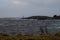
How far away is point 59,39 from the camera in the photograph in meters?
21.0

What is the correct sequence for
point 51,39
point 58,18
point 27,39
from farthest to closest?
1. point 58,18
2. point 27,39
3. point 51,39

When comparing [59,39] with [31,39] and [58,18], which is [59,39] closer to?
[31,39]

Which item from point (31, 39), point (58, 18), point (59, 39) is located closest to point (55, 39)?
point (59, 39)

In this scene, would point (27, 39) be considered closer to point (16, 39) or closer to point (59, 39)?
point (16, 39)

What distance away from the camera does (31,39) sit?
21.6m

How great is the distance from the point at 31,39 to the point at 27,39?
1.42 ft

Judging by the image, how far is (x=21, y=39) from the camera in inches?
834

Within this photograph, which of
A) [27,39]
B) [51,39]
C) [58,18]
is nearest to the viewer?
[51,39]

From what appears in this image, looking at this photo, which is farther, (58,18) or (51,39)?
(58,18)

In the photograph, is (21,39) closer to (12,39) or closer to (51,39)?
(12,39)

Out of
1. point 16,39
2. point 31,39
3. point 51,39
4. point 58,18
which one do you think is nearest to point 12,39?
point 16,39

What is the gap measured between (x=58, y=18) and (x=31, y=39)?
162875 millimetres

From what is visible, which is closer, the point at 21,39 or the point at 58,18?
the point at 21,39

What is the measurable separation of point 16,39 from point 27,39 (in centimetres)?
129
